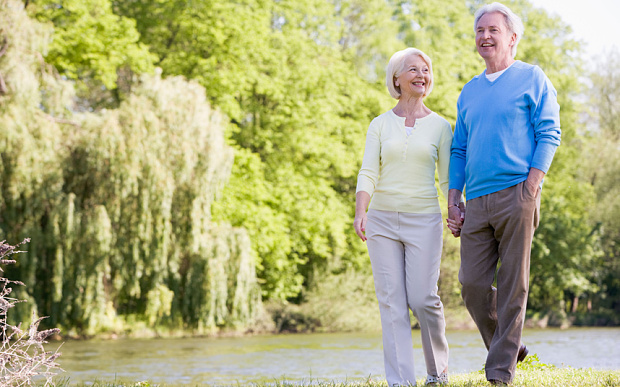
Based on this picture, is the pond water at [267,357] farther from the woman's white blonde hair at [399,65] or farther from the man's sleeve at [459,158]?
the woman's white blonde hair at [399,65]

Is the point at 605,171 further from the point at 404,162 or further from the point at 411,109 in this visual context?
the point at 404,162

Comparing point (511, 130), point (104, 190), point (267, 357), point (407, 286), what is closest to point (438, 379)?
point (407, 286)

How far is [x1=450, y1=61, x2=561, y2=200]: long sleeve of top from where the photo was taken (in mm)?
4691

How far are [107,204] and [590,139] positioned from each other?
2315cm

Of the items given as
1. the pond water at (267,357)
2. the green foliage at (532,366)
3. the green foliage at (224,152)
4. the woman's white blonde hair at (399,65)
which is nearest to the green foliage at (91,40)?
the green foliage at (224,152)

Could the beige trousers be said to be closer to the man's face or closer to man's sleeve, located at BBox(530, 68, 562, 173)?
man's sleeve, located at BBox(530, 68, 562, 173)

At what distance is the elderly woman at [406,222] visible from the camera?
4953 mm

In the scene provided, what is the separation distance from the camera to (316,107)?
2488cm

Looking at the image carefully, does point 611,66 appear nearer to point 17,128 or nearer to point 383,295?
point 17,128

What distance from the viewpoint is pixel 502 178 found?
15.5 feet

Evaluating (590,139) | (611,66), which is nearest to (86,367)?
(590,139)

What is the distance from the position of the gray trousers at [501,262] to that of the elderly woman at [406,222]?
229 millimetres

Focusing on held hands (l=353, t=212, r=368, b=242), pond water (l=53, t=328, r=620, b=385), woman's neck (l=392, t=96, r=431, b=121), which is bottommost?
pond water (l=53, t=328, r=620, b=385)

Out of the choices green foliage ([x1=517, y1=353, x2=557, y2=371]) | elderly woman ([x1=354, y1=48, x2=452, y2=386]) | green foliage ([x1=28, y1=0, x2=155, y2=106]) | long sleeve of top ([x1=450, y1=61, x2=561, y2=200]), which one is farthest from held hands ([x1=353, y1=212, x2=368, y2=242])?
green foliage ([x1=28, y1=0, x2=155, y2=106])
